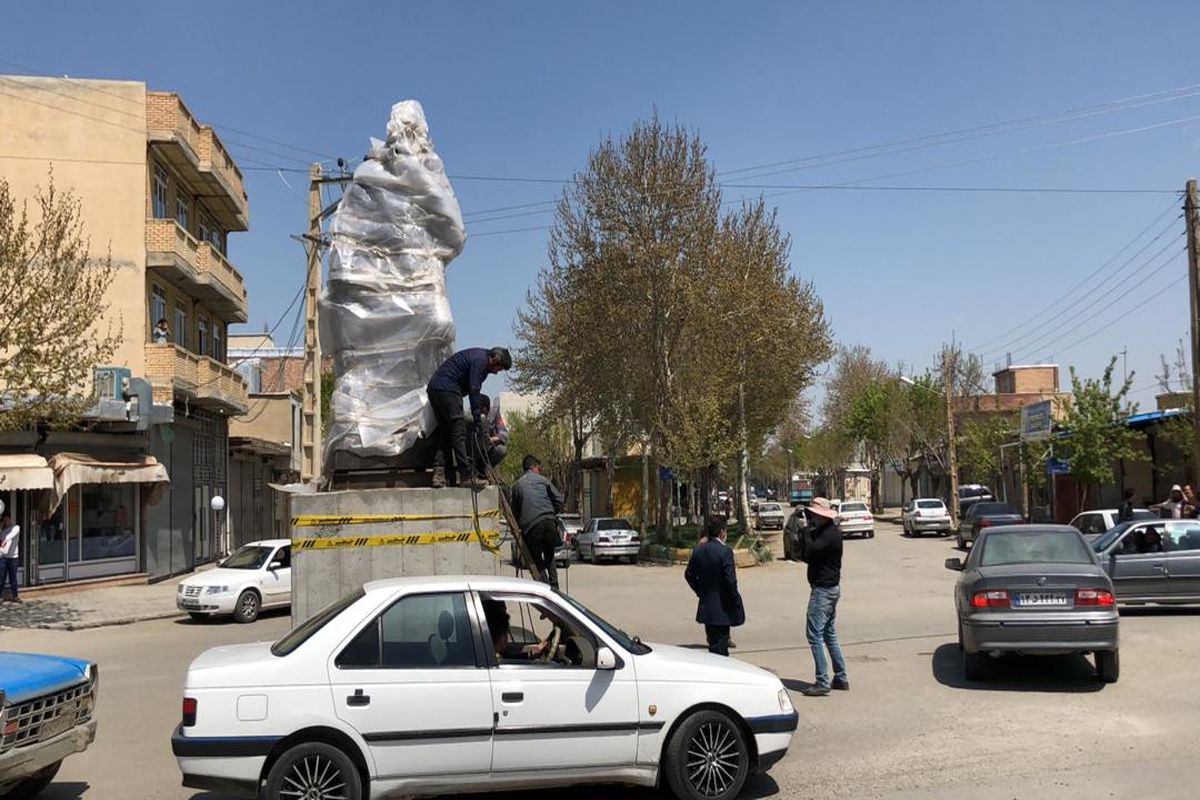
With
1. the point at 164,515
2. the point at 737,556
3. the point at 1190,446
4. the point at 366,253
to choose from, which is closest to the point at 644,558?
the point at 737,556

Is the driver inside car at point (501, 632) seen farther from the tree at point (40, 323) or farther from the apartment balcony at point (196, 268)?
the apartment balcony at point (196, 268)

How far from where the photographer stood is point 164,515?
93.7ft

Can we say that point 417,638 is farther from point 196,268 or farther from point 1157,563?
point 196,268

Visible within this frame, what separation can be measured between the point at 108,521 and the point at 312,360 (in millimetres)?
7097

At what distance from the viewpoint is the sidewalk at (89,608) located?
18766mm

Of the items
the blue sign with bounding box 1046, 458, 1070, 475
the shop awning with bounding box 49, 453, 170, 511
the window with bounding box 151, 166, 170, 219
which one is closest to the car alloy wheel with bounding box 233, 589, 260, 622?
the shop awning with bounding box 49, 453, 170, 511

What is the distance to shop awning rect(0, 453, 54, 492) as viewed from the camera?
21.7 meters

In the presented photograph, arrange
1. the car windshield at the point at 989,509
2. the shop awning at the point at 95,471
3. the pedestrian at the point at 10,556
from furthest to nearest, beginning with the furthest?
the car windshield at the point at 989,509 < the shop awning at the point at 95,471 < the pedestrian at the point at 10,556

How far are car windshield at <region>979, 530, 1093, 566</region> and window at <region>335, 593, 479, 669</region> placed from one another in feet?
22.0

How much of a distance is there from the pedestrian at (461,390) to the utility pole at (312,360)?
15.1 meters

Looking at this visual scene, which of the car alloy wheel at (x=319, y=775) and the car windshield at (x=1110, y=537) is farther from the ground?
the car windshield at (x=1110, y=537)

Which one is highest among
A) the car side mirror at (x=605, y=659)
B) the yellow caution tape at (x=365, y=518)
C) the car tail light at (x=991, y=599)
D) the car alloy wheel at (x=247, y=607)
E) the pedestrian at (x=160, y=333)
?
the pedestrian at (x=160, y=333)

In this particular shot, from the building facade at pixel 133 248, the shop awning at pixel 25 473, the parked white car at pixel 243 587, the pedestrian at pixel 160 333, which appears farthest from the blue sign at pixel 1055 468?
the shop awning at pixel 25 473

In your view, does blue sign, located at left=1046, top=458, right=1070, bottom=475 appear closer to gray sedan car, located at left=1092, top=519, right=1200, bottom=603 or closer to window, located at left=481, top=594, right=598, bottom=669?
gray sedan car, located at left=1092, top=519, right=1200, bottom=603
